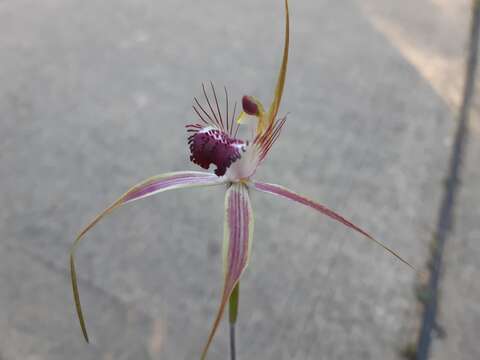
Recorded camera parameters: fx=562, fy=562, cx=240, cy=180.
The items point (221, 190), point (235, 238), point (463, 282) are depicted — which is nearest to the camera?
point (235, 238)

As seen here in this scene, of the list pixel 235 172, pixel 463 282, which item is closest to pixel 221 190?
pixel 463 282

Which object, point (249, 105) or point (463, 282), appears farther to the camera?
point (463, 282)

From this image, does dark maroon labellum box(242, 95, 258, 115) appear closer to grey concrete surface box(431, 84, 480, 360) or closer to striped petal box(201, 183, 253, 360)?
striped petal box(201, 183, 253, 360)

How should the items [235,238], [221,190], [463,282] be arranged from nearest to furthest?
[235,238]
[463,282]
[221,190]

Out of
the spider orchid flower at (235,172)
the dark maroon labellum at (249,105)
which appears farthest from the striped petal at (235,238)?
the dark maroon labellum at (249,105)

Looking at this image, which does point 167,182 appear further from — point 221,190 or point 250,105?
point 221,190

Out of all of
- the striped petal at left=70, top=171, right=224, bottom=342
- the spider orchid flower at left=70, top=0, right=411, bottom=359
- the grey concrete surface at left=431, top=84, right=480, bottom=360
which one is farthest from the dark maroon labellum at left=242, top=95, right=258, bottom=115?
the grey concrete surface at left=431, top=84, right=480, bottom=360
